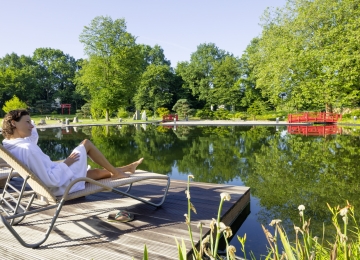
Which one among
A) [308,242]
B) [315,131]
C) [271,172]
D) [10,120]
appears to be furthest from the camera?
[315,131]

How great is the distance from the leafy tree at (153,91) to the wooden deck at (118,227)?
31489 millimetres

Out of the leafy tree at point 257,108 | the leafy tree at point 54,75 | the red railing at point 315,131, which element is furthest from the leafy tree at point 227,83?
the leafy tree at point 54,75

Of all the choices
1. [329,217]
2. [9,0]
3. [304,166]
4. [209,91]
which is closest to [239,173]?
[304,166]

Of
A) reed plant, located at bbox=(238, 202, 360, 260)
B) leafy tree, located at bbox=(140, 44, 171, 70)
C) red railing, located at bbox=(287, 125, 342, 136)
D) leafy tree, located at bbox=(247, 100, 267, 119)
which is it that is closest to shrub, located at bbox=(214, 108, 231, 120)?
leafy tree, located at bbox=(247, 100, 267, 119)

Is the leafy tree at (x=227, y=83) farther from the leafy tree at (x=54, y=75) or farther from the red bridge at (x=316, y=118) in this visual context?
the leafy tree at (x=54, y=75)

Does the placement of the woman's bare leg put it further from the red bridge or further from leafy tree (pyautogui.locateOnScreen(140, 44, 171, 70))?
leafy tree (pyautogui.locateOnScreen(140, 44, 171, 70))

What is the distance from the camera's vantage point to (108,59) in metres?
26.1

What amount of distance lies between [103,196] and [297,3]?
24696 mm

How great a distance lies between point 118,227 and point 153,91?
108ft

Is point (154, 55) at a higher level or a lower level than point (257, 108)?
higher

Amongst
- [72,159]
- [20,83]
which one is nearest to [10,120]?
[72,159]

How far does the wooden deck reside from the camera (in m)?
2.12

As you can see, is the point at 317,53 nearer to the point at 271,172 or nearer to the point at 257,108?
the point at 257,108

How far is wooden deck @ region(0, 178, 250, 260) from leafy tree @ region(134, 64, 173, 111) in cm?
3149
